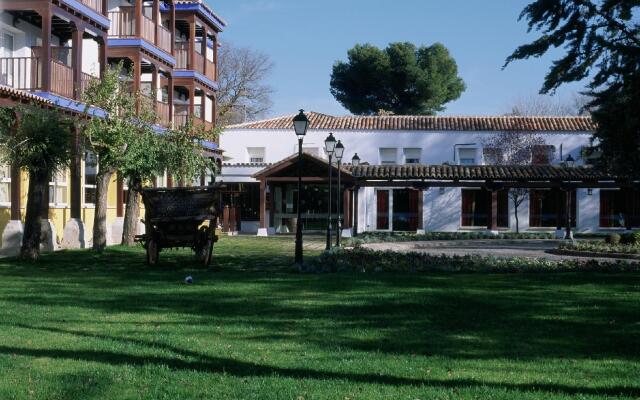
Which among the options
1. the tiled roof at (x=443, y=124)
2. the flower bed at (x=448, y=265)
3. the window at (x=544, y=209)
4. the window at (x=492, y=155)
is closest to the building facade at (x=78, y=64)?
the flower bed at (x=448, y=265)

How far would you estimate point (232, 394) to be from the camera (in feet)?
16.3

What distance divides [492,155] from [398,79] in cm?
1362

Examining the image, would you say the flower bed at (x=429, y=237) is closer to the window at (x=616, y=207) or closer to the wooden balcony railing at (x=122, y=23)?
the window at (x=616, y=207)

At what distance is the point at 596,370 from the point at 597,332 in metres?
1.97

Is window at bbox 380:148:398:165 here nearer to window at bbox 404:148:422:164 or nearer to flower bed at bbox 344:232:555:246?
window at bbox 404:148:422:164

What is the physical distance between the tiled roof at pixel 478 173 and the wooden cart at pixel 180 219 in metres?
18.6

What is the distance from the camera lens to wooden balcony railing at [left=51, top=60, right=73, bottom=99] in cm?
1973

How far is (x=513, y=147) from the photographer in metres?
40.1

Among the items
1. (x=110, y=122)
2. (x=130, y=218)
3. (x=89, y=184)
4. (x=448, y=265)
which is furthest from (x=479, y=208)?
(x=448, y=265)

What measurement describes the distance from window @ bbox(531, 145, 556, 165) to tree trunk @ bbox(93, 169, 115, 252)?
26.7 m

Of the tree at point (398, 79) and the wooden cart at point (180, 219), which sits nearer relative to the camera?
the wooden cart at point (180, 219)

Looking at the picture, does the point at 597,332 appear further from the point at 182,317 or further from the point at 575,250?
the point at 575,250

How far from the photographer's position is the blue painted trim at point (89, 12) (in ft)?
67.6

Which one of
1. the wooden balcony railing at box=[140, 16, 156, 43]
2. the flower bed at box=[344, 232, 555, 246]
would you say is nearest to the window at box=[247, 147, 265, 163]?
the flower bed at box=[344, 232, 555, 246]
